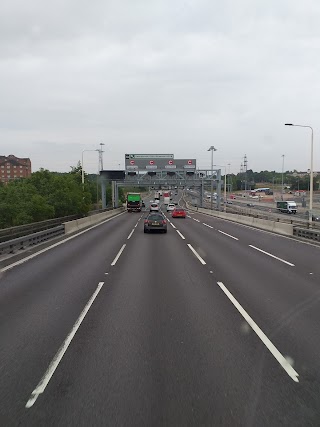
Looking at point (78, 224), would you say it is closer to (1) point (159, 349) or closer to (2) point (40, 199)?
(2) point (40, 199)

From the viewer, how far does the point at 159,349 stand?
5.47 meters

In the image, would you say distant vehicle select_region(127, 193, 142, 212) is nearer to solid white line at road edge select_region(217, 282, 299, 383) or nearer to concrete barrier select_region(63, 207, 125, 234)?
concrete barrier select_region(63, 207, 125, 234)

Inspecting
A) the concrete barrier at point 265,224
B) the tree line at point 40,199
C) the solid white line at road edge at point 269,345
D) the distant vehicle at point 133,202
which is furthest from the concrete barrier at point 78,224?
the distant vehicle at point 133,202

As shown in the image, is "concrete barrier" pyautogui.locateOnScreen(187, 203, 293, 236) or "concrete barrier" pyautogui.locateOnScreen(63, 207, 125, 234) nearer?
"concrete barrier" pyautogui.locateOnScreen(187, 203, 293, 236)

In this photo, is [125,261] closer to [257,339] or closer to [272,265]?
[272,265]

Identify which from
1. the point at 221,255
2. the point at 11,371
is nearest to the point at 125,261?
the point at 221,255

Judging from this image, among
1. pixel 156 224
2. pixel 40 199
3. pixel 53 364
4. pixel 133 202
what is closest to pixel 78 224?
pixel 156 224

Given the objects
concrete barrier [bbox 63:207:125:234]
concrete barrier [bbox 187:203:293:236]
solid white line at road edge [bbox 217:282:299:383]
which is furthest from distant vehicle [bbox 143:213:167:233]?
solid white line at road edge [bbox 217:282:299:383]

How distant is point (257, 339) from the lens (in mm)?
5898

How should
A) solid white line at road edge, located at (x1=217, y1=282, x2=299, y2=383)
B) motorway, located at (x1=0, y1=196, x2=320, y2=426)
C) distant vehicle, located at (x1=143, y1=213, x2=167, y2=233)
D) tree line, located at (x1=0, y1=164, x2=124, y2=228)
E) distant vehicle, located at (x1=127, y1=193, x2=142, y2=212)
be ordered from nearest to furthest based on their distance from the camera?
1. motorway, located at (x1=0, y1=196, x2=320, y2=426)
2. solid white line at road edge, located at (x1=217, y1=282, x2=299, y2=383)
3. distant vehicle, located at (x1=143, y1=213, x2=167, y2=233)
4. tree line, located at (x1=0, y1=164, x2=124, y2=228)
5. distant vehicle, located at (x1=127, y1=193, x2=142, y2=212)

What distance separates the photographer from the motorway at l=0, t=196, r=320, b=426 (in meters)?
3.88

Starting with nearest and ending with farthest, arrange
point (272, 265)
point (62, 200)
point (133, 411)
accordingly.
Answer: point (133, 411)
point (272, 265)
point (62, 200)

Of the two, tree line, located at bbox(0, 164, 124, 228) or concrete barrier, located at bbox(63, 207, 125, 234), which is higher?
tree line, located at bbox(0, 164, 124, 228)

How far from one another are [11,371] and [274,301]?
563 centimetres
